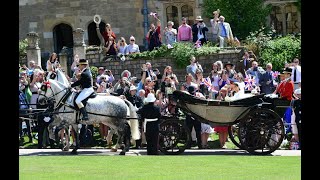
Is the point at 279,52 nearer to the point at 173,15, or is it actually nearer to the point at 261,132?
the point at 173,15

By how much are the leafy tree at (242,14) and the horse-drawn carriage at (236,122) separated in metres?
14.8

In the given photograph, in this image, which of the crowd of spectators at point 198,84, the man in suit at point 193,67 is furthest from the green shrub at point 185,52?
the man in suit at point 193,67

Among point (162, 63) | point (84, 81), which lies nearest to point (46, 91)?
point (84, 81)

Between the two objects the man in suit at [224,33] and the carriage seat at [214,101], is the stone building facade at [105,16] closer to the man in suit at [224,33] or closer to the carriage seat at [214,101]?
the man in suit at [224,33]

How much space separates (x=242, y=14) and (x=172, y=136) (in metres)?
16.3

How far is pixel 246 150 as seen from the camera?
23156 millimetres

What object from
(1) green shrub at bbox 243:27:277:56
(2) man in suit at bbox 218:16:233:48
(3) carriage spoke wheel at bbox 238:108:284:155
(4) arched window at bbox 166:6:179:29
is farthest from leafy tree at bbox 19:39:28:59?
(3) carriage spoke wheel at bbox 238:108:284:155

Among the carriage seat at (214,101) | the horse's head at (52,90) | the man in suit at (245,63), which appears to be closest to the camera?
the carriage seat at (214,101)

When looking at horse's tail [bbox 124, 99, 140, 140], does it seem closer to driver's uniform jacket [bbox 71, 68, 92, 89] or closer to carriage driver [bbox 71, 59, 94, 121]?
carriage driver [bbox 71, 59, 94, 121]

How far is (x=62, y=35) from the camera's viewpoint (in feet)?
144

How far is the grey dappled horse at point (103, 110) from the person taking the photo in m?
24.1

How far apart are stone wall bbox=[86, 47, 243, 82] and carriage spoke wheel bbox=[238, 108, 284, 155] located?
10.4 m
